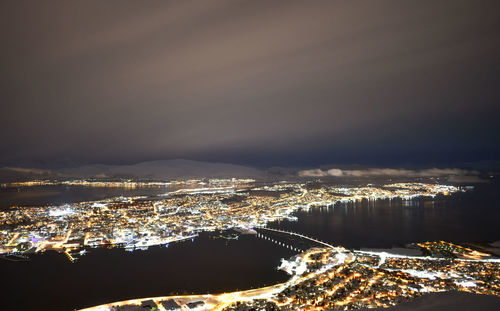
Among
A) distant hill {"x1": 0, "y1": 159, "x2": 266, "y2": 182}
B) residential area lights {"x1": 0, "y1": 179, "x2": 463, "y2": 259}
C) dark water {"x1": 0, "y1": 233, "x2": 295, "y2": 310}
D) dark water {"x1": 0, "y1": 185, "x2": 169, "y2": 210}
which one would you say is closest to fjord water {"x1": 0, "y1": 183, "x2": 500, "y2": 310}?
dark water {"x1": 0, "y1": 233, "x2": 295, "y2": 310}

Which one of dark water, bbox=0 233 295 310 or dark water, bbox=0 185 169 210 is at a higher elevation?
dark water, bbox=0 185 169 210

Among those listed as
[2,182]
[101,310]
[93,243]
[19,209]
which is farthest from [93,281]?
[2,182]

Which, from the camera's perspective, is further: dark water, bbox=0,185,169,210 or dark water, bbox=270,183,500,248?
dark water, bbox=0,185,169,210

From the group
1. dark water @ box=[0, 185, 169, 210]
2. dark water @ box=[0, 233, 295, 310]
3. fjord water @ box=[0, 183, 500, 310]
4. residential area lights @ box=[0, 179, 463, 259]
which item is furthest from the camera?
dark water @ box=[0, 185, 169, 210]

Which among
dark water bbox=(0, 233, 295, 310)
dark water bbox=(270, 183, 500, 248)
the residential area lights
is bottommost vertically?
dark water bbox=(0, 233, 295, 310)

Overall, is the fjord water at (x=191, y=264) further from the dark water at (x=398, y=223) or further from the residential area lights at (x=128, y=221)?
the residential area lights at (x=128, y=221)

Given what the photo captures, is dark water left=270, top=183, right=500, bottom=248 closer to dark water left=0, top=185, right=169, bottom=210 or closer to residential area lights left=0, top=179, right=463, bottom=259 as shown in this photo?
residential area lights left=0, top=179, right=463, bottom=259

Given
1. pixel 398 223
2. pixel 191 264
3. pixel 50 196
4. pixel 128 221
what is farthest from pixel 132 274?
pixel 50 196

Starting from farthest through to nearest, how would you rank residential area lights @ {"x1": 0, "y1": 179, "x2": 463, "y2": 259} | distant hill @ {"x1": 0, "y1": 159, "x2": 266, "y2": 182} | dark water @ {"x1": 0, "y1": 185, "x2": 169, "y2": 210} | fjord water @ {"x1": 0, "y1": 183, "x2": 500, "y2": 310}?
distant hill @ {"x1": 0, "y1": 159, "x2": 266, "y2": 182} < dark water @ {"x1": 0, "y1": 185, "x2": 169, "y2": 210} < residential area lights @ {"x1": 0, "y1": 179, "x2": 463, "y2": 259} < fjord water @ {"x1": 0, "y1": 183, "x2": 500, "y2": 310}

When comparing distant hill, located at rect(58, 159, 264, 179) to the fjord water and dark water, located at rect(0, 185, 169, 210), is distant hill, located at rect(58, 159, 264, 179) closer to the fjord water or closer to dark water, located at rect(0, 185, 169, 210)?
dark water, located at rect(0, 185, 169, 210)

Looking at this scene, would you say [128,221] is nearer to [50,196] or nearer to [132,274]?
[132,274]
